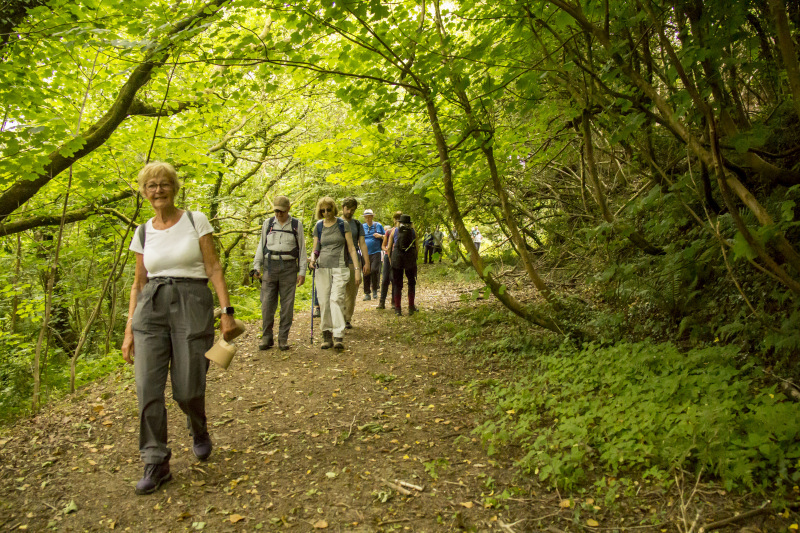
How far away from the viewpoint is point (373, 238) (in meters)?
11.8

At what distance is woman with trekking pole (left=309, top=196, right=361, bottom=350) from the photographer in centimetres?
727

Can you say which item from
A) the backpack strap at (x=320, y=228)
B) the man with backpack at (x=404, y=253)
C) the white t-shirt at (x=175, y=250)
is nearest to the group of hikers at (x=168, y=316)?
the white t-shirt at (x=175, y=250)

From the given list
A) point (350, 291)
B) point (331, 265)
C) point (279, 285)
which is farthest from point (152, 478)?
point (350, 291)

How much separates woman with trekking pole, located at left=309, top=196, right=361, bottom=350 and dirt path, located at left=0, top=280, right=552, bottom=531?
0.96 metres

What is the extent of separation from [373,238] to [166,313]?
833cm

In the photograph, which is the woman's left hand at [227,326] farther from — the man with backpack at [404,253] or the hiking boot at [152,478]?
the man with backpack at [404,253]

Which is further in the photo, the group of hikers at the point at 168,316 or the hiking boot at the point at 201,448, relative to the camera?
the hiking boot at the point at 201,448

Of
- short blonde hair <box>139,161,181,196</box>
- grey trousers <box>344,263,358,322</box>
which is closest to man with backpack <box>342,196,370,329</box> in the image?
grey trousers <box>344,263,358,322</box>

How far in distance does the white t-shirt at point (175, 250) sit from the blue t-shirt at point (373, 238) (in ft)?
26.2

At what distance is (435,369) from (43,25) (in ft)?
21.8

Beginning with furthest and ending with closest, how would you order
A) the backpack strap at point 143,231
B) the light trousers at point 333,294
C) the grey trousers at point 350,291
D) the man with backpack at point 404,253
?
the man with backpack at point 404,253 < the grey trousers at point 350,291 < the light trousers at point 333,294 < the backpack strap at point 143,231

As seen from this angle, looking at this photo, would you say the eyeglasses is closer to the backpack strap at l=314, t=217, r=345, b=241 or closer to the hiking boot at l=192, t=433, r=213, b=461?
the hiking boot at l=192, t=433, r=213, b=461

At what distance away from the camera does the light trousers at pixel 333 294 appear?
23.8ft

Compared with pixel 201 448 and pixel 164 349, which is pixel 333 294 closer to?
pixel 201 448
